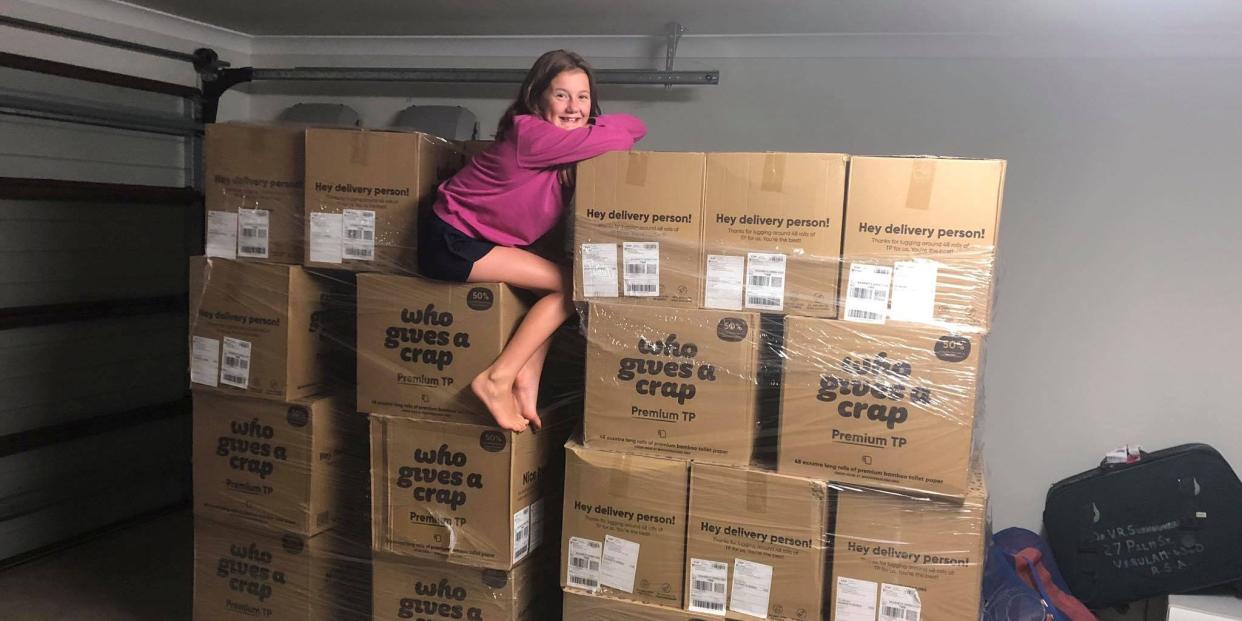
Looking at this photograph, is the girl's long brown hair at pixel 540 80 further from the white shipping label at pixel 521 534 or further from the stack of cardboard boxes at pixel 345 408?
the white shipping label at pixel 521 534

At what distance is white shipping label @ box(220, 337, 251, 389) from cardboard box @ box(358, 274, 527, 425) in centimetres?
34

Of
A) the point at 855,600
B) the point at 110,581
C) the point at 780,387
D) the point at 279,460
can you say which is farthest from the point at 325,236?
the point at 110,581

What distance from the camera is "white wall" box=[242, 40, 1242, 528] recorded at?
9.02 ft

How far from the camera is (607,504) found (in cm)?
197

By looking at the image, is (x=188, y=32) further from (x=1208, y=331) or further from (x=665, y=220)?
(x=1208, y=331)

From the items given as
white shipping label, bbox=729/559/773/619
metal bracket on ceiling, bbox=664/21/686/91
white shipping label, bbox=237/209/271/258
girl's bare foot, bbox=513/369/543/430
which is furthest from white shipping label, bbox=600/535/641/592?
metal bracket on ceiling, bbox=664/21/686/91

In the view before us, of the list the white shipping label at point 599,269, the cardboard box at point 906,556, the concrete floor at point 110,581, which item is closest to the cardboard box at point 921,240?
the cardboard box at point 906,556

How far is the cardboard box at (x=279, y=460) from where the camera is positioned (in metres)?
2.24

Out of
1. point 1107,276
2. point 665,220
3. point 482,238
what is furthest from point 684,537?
point 1107,276

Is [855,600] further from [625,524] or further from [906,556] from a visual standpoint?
[625,524]

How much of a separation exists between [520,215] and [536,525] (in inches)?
31.3

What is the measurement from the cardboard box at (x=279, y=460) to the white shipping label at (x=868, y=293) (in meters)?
1.38

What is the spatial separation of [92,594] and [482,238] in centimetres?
214

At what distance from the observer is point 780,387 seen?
6.13 feet
